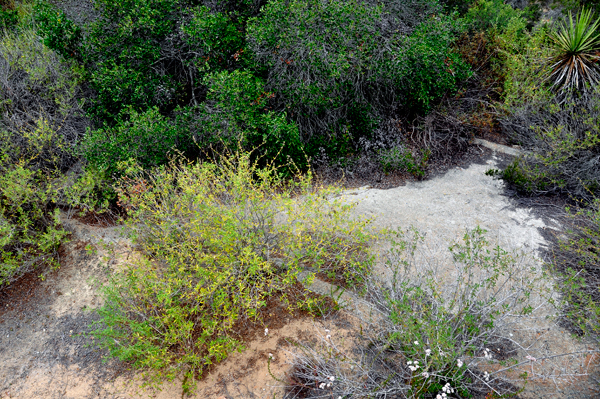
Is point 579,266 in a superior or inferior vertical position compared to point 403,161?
inferior

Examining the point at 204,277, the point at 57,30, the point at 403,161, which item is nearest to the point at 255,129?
the point at 403,161

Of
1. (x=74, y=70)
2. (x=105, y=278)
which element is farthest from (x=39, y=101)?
(x=105, y=278)

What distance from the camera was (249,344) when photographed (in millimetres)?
4574

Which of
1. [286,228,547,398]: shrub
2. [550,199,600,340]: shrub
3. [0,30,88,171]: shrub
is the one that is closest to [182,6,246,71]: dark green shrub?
[0,30,88,171]: shrub

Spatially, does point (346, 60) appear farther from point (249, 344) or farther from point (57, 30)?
point (57, 30)

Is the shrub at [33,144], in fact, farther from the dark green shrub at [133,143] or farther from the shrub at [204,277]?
the shrub at [204,277]

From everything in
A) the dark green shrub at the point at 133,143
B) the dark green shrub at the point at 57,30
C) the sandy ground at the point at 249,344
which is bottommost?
the sandy ground at the point at 249,344

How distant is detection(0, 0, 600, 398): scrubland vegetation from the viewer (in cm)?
488

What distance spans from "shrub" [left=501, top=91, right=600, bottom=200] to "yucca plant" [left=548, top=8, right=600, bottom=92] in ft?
1.87

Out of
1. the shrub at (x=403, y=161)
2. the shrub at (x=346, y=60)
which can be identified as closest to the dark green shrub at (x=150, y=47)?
the shrub at (x=346, y=60)

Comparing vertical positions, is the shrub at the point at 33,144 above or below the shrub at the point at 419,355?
above

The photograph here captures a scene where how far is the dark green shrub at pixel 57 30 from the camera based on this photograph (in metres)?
6.89

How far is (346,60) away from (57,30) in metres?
5.69

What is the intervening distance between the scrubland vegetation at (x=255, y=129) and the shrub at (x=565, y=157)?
42 mm
